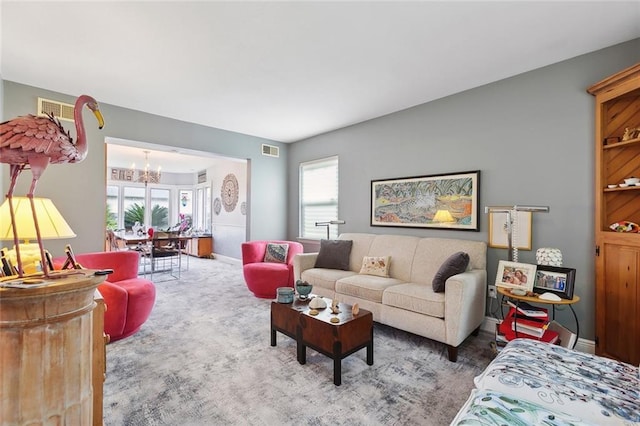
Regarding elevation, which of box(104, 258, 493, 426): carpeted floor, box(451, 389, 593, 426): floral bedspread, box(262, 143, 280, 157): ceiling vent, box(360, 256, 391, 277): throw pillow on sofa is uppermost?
box(262, 143, 280, 157): ceiling vent

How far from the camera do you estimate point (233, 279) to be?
5285 millimetres

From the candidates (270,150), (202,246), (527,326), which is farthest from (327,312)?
(202,246)

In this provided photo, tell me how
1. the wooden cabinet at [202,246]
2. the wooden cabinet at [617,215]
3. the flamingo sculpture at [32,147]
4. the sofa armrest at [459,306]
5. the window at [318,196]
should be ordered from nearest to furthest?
the flamingo sculpture at [32,147] < the wooden cabinet at [617,215] < the sofa armrest at [459,306] < the window at [318,196] < the wooden cabinet at [202,246]

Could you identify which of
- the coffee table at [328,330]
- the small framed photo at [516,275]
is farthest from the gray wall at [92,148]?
the small framed photo at [516,275]

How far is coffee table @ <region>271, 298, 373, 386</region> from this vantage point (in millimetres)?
2062

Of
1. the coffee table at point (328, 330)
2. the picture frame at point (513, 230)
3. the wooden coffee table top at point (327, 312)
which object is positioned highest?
the picture frame at point (513, 230)

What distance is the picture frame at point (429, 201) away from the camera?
326cm

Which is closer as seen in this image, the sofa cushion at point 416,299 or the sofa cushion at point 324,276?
the sofa cushion at point 416,299

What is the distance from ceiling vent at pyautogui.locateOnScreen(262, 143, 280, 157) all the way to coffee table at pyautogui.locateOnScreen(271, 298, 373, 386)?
3.57 meters

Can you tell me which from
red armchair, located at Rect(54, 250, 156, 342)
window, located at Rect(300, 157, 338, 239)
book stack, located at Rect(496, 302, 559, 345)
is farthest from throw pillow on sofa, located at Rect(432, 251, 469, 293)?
red armchair, located at Rect(54, 250, 156, 342)

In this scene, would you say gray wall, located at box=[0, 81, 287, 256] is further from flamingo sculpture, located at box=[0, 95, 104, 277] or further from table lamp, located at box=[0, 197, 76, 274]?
flamingo sculpture, located at box=[0, 95, 104, 277]

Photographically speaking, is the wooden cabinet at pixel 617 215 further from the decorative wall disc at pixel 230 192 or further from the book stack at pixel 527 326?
the decorative wall disc at pixel 230 192

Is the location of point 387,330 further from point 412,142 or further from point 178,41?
point 178,41

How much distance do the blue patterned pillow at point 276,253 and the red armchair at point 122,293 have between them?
1779 millimetres
